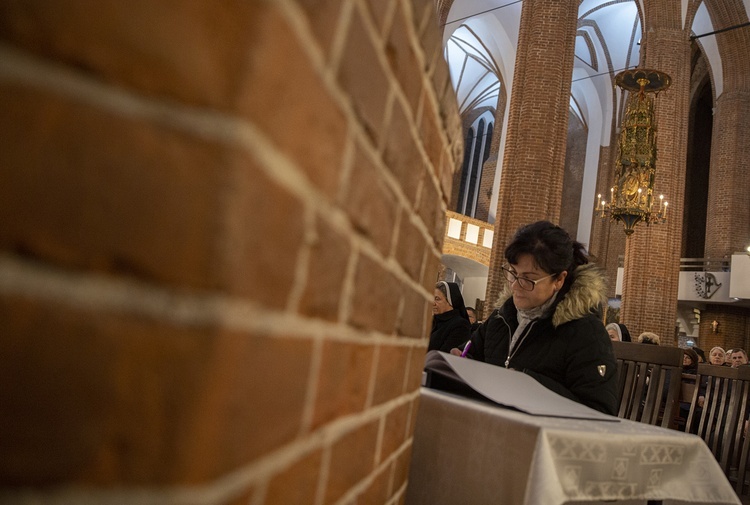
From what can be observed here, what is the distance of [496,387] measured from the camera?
149 centimetres

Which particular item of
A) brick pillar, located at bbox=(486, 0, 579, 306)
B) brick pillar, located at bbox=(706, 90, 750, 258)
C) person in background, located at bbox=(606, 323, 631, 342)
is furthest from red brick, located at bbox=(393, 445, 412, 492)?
brick pillar, located at bbox=(706, 90, 750, 258)

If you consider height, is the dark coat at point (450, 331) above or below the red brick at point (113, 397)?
above

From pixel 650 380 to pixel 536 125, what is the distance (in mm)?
7257

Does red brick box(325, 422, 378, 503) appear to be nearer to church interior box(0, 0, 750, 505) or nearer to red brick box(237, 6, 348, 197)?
church interior box(0, 0, 750, 505)

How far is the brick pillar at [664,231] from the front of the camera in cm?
1140

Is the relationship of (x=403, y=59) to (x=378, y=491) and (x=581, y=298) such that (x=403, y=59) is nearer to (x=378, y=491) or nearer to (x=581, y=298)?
(x=378, y=491)

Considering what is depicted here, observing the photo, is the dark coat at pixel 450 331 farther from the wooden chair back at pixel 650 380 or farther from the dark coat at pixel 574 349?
the dark coat at pixel 574 349

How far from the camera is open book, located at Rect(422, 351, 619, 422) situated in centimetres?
141

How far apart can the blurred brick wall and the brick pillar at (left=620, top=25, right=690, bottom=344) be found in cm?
1228

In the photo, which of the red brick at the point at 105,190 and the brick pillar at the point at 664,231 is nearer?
the red brick at the point at 105,190

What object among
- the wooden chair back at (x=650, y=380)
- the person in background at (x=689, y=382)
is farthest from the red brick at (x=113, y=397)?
the person in background at (x=689, y=382)

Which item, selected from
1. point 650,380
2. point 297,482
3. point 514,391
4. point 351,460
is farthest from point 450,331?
point 297,482

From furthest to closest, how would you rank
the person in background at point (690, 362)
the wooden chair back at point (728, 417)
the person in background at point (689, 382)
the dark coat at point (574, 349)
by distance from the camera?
the person in background at point (690, 362) < the person in background at point (689, 382) < the wooden chair back at point (728, 417) < the dark coat at point (574, 349)

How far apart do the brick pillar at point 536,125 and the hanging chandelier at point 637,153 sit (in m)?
1.02
